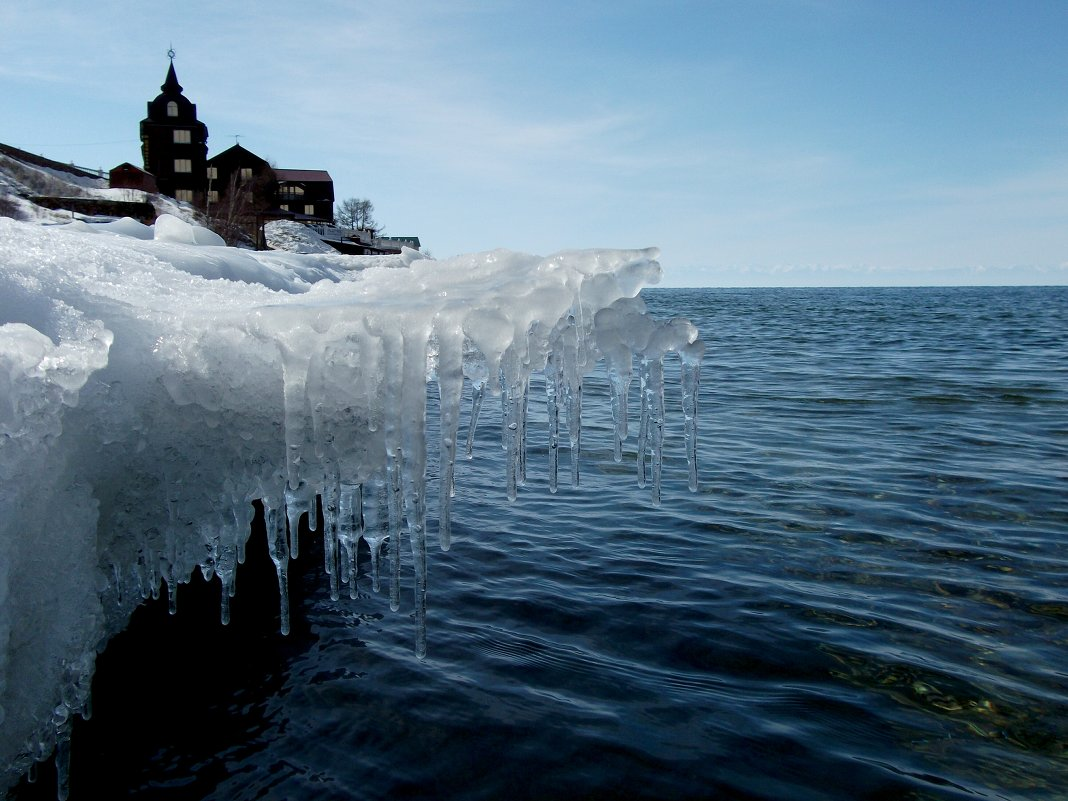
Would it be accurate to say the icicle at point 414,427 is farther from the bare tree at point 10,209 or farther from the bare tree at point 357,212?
the bare tree at point 357,212

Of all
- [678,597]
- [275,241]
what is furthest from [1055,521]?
[275,241]

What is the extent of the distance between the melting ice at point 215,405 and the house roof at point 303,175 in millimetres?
91574

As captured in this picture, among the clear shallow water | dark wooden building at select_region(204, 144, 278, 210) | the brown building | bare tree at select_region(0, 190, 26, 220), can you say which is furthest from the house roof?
the clear shallow water

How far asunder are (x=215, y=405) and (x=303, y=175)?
9599 cm

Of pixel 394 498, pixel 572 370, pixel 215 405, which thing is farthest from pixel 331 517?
pixel 572 370

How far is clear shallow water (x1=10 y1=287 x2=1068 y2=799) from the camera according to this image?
413cm

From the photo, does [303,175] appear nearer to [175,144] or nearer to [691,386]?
[175,144]

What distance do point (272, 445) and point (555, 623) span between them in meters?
2.78

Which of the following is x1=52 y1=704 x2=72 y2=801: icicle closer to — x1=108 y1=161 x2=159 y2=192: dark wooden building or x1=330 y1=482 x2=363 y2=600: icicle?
x1=330 y1=482 x2=363 y2=600: icicle

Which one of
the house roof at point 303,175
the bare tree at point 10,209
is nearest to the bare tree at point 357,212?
the house roof at point 303,175

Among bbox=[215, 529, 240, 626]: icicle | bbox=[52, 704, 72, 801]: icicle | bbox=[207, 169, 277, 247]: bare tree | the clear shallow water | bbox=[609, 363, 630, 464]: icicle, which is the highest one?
bbox=[207, 169, 277, 247]: bare tree

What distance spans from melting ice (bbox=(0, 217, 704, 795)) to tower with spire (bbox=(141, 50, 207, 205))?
76772mm

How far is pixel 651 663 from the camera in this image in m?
5.32

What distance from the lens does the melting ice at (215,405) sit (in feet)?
10.2
